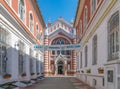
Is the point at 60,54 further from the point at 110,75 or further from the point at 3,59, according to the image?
the point at 110,75

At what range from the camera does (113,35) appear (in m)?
10.6

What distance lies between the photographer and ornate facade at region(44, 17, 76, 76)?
4581 cm

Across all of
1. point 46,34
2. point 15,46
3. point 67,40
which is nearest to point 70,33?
point 67,40

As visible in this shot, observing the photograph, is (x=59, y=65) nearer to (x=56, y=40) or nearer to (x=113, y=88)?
(x=56, y=40)

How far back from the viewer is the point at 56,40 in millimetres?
46750

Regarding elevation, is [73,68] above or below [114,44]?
below

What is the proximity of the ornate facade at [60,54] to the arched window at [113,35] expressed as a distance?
34.5 metres

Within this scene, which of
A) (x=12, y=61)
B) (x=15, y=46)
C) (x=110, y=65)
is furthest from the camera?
(x=15, y=46)

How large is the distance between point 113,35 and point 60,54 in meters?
35.8

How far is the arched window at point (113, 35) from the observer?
1001cm

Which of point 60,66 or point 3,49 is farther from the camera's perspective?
point 60,66

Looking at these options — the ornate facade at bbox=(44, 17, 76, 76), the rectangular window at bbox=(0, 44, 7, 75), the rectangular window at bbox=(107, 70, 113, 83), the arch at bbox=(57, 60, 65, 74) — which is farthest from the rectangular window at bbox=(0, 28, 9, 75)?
the arch at bbox=(57, 60, 65, 74)

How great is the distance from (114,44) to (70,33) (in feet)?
118

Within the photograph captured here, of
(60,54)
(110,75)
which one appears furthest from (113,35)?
(60,54)
